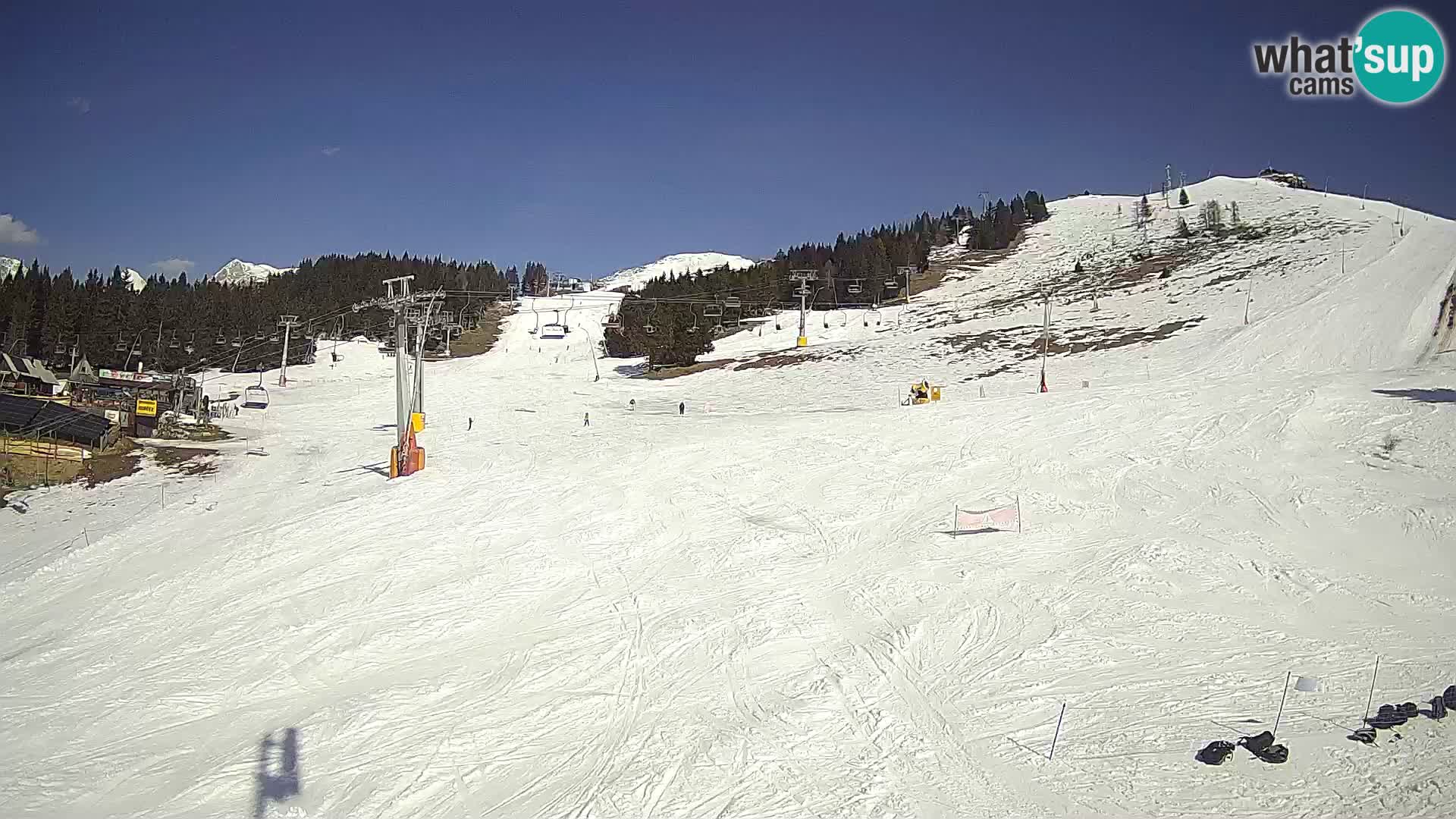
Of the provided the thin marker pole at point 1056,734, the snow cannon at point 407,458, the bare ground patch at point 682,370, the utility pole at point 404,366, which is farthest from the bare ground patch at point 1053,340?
the thin marker pole at point 1056,734

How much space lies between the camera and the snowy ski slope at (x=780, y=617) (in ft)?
30.7

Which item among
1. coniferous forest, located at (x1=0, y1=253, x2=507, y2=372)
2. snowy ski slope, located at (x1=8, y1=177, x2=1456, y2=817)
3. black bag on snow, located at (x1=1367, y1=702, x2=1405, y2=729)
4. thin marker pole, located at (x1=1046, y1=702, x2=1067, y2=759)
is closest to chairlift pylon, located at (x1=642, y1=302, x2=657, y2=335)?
coniferous forest, located at (x1=0, y1=253, x2=507, y2=372)

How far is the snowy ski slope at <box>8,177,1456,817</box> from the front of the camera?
936 cm

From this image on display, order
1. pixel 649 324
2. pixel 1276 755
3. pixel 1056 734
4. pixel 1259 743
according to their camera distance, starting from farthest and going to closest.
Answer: pixel 649 324 < pixel 1056 734 < pixel 1259 743 < pixel 1276 755

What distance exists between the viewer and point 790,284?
95750 millimetres

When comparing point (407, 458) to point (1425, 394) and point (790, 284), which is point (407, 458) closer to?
point (1425, 394)

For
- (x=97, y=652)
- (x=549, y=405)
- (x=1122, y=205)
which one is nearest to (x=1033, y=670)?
(x=97, y=652)

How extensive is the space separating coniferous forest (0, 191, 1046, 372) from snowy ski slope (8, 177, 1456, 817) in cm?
3072

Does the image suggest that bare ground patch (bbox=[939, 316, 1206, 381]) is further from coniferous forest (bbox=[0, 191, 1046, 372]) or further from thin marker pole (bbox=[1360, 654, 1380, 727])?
thin marker pole (bbox=[1360, 654, 1380, 727])

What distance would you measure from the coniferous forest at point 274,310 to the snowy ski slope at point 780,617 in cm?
3072

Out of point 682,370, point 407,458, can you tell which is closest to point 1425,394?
point 407,458

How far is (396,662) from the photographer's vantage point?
1334 centimetres

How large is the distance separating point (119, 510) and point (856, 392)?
Result: 105ft

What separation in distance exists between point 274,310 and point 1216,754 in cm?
8873
